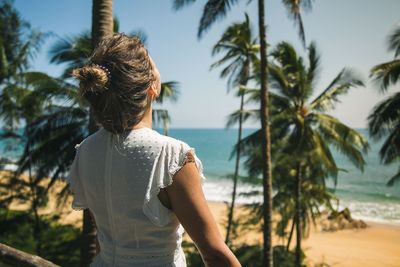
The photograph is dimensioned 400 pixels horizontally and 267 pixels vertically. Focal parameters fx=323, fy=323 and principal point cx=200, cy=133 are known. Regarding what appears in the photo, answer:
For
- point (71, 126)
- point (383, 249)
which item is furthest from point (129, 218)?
point (383, 249)

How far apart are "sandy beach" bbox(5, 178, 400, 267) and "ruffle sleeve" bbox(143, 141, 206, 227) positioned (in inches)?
563

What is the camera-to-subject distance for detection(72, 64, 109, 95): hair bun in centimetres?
97

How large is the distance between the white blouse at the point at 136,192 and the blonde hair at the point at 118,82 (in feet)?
0.22

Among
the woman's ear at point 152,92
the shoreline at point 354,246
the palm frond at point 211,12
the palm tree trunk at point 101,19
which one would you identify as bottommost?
the shoreline at point 354,246

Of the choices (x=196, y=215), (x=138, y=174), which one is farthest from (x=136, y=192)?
(x=196, y=215)

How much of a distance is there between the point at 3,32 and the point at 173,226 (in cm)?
1534

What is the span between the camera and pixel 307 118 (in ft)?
40.5

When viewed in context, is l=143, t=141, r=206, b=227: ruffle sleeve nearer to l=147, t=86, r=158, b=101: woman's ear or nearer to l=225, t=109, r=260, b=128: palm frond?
l=147, t=86, r=158, b=101: woman's ear

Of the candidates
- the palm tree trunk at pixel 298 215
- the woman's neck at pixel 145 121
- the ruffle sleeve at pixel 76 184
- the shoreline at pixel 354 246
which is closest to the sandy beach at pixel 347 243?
the shoreline at pixel 354 246

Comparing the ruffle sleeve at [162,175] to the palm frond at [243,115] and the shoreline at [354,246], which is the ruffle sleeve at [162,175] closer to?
the palm frond at [243,115]

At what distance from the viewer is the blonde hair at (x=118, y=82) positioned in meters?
0.98

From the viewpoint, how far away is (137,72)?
39.7 inches

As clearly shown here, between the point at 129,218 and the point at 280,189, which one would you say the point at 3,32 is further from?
the point at 129,218

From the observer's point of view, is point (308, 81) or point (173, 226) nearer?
point (173, 226)
